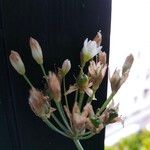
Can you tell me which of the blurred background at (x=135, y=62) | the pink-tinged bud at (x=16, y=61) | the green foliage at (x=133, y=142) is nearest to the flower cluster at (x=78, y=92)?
the pink-tinged bud at (x=16, y=61)

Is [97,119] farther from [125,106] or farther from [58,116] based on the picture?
[125,106]

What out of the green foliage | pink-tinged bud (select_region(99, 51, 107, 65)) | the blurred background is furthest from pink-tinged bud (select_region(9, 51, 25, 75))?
the green foliage

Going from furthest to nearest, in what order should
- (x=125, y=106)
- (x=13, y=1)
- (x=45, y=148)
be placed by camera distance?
(x=125, y=106), (x=45, y=148), (x=13, y=1)

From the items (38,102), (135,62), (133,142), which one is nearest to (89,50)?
(38,102)

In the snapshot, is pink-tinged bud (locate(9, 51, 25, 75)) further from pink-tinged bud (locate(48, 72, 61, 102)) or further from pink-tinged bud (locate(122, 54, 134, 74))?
pink-tinged bud (locate(122, 54, 134, 74))

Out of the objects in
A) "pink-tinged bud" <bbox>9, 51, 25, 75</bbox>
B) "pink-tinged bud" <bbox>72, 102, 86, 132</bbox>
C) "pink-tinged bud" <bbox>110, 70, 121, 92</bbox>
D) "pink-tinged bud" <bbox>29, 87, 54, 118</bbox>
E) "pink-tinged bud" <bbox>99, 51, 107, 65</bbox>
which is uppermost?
"pink-tinged bud" <bbox>9, 51, 25, 75</bbox>

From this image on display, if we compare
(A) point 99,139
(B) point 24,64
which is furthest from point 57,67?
(A) point 99,139

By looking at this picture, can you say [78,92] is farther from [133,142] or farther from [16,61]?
[133,142]
